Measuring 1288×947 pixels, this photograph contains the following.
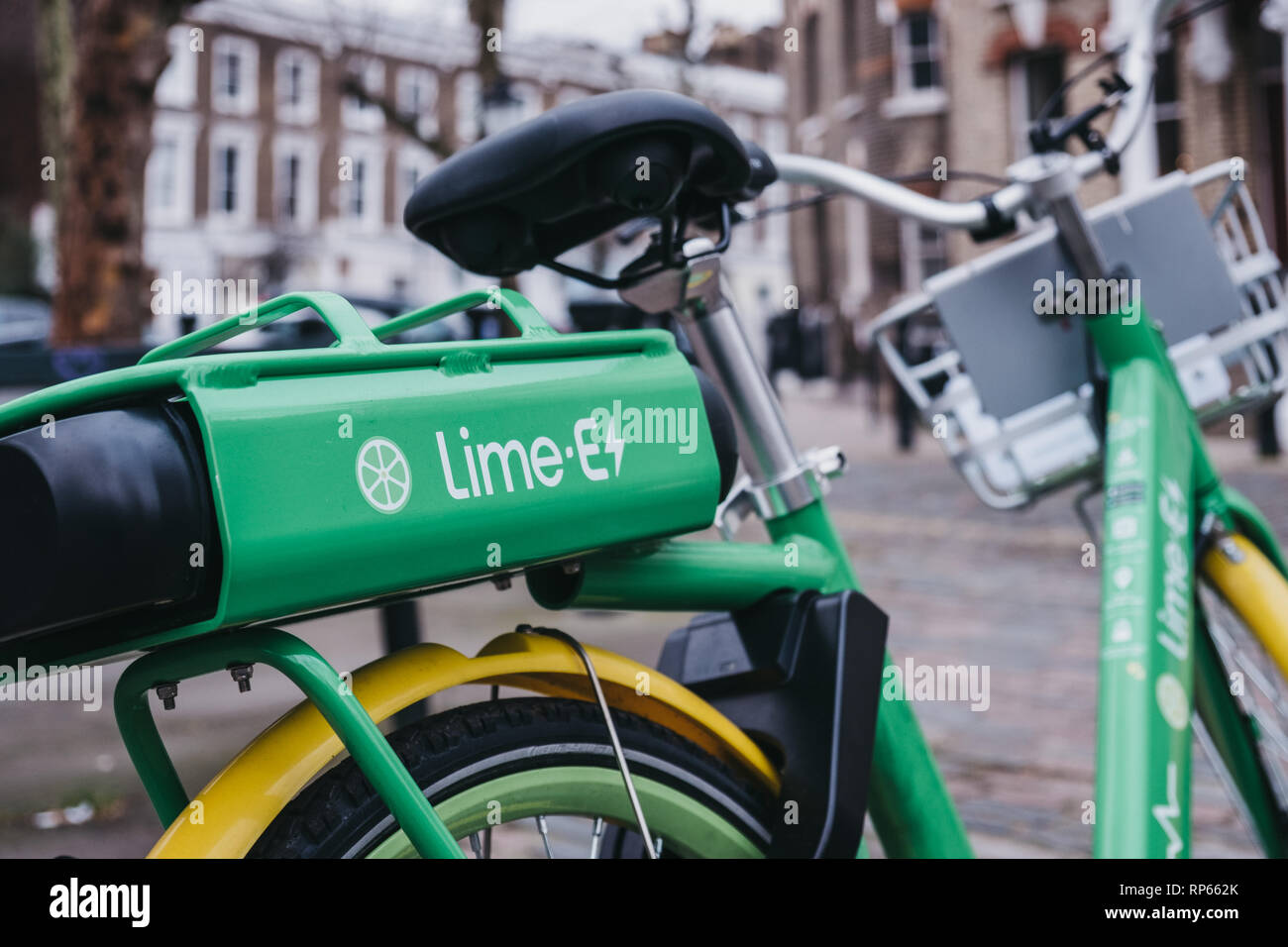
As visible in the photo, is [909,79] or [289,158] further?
[289,158]

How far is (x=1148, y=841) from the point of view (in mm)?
1464

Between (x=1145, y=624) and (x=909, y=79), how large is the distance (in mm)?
17523

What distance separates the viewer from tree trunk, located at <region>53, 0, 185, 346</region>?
5.83m

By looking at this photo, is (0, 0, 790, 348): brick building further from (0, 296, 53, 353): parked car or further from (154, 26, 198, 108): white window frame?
(0, 296, 53, 353): parked car

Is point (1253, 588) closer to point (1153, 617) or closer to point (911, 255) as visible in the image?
point (1153, 617)

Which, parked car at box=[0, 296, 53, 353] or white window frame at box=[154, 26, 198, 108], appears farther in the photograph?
white window frame at box=[154, 26, 198, 108]

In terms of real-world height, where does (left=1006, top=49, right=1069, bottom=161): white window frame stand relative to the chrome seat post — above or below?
above

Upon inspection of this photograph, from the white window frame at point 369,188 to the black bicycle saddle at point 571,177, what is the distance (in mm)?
39709

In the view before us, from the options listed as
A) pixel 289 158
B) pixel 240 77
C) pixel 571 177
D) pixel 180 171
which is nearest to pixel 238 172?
pixel 289 158

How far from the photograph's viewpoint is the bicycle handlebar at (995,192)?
1.73m

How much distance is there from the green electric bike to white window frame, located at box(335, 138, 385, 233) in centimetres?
3945

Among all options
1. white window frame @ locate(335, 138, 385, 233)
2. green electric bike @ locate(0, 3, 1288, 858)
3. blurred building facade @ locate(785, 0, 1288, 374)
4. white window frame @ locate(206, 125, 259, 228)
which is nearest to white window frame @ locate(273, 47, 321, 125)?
white window frame @ locate(206, 125, 259, 228)

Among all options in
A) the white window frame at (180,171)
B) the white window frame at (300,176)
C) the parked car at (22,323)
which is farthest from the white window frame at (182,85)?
the parked car at (22,323)

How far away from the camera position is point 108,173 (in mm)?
6098
